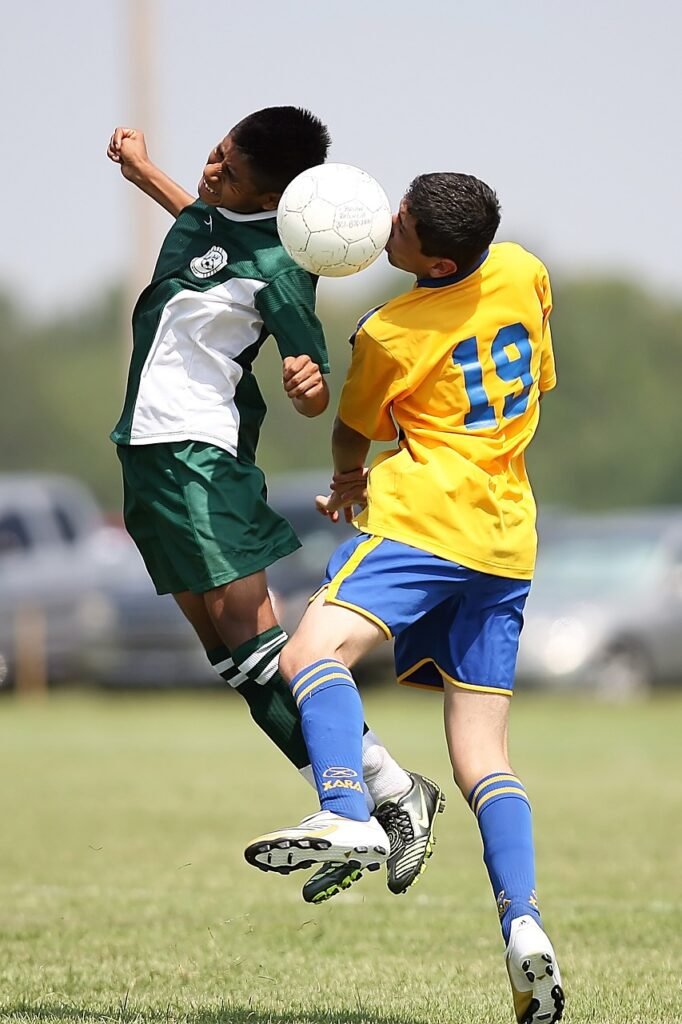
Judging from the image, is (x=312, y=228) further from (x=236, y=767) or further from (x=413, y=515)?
(x=236, y=767)

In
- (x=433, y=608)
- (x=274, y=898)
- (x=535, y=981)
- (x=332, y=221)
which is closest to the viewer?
(x=535, y=981)

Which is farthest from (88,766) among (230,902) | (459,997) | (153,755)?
(459,997)

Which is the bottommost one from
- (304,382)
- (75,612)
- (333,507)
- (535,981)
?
(75,612)

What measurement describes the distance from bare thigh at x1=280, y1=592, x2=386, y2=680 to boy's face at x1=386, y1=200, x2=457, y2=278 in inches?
40.0

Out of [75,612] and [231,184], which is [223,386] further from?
[75,612]

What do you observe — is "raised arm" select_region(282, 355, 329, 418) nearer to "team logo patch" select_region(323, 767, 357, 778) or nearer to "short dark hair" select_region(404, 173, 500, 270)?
"short dark hair" select_region(404, 173, 500, 270)

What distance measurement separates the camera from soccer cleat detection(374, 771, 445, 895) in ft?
18.3

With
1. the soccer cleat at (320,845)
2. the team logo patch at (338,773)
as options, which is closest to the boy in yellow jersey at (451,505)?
the team logo patch at (338,773)

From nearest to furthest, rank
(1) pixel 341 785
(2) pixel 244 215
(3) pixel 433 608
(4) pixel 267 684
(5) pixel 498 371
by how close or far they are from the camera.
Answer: (1) pixel 341 785
(5) pixel 498 371
(3) pixel 433 608
(2) pixel 244 215
(4) pixel 267 684

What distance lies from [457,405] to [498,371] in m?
0.16

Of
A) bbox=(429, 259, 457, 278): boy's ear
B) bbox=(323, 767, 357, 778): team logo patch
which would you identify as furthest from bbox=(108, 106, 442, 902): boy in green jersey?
bbox=(323, 767, 357, 778): team logo patch

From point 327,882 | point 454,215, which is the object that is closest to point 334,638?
point 327,882

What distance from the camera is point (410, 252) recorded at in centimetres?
530

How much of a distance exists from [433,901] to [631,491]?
5262 cm
